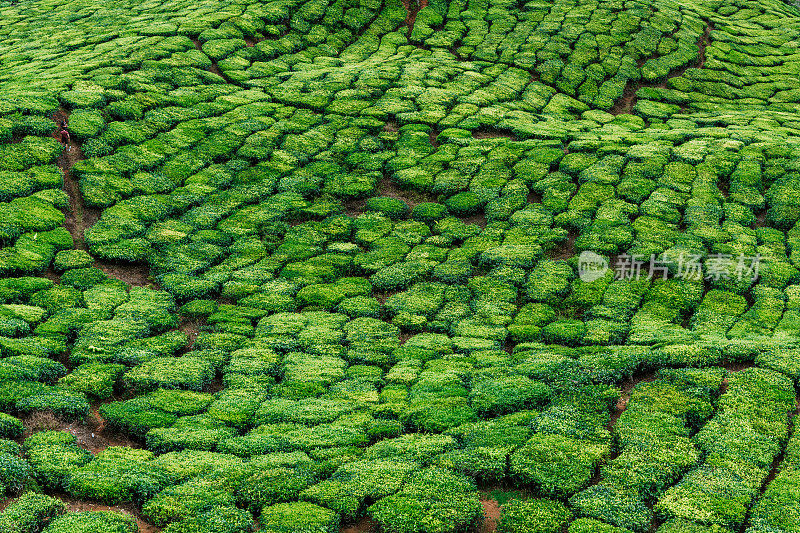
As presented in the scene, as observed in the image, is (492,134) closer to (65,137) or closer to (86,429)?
(65,137)

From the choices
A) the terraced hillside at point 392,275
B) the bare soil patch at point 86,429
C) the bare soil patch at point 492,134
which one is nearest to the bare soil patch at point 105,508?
the terraced hillside at point 392,275

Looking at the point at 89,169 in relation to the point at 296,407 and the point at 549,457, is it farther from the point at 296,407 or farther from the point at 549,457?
the point at 549,457

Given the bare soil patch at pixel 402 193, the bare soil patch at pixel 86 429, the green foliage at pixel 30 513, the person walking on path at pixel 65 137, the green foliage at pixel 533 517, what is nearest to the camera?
the green foliage at pixel 30 513

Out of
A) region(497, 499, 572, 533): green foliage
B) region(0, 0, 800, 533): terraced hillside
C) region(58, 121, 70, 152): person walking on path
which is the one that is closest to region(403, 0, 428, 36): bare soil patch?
region(0, 0, 800, 533): terraced hillside

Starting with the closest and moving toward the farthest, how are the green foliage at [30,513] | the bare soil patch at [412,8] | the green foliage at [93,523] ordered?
the green foliage at [30,513] < the green foliage at [93,523] < the bare soil patch at [412,8]

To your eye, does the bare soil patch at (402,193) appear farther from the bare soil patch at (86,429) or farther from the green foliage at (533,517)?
the green foliage at (533,517)

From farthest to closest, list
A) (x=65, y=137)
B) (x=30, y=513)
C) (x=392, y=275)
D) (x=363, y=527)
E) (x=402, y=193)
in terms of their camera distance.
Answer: (x=402, y=193), (x=65, y=137), (x=392, y=275), (x=363, y=527), (x=30, y=513)

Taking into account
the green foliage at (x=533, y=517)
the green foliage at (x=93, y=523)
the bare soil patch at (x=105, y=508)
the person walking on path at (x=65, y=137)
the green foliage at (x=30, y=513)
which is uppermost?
the person walking on path at (x=65, y=137)

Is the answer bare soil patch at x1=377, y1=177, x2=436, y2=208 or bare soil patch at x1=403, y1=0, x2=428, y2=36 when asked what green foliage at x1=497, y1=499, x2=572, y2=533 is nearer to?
bare soil patch at x1=377, y1=177, x2=436, y2=208

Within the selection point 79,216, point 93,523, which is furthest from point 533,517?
point 79,216
